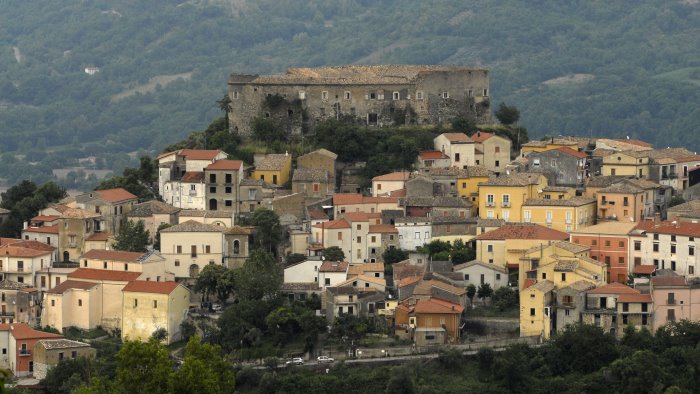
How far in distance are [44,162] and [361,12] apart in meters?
48.1

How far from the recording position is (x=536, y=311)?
62.2 m

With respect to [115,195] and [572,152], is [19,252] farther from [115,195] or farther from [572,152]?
[572,152]

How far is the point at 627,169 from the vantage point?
73688 millimetres

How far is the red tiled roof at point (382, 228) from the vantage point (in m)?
69.8

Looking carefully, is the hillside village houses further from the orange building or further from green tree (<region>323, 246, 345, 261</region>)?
green tree (<region>323, 246, 345, 261</region>)

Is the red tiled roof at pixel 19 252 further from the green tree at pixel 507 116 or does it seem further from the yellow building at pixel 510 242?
the green tree at pixel 507 116

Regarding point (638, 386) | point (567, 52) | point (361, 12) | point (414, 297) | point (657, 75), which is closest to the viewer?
point (638, 386)

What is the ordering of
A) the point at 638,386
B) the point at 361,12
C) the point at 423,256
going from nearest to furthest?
the point at 638,386
the point at 423,256
the point at 361,12

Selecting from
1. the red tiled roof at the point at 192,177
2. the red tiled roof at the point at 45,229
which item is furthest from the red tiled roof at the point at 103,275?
the red tiled roof at the point at 192,177

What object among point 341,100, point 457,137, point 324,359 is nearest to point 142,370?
point 324,359

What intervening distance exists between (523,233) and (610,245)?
10.0ft

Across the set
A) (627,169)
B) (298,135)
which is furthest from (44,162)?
(627,169)

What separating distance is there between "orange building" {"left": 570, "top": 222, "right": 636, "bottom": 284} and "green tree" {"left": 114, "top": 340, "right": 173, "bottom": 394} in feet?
74.8

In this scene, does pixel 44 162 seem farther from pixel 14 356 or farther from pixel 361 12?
pixel 14 356
